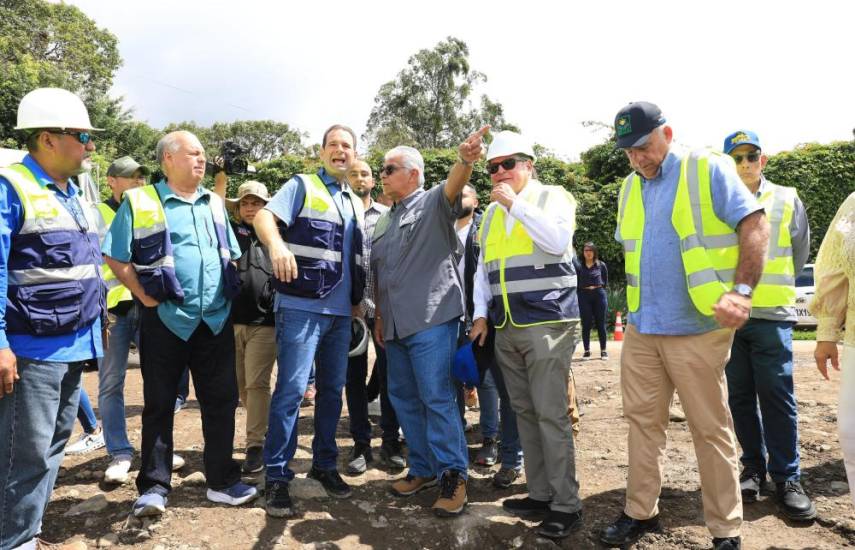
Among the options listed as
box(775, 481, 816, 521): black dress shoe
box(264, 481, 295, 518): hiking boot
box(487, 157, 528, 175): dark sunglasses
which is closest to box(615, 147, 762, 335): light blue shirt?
box(487, 157, 528, 175): dark sunglasses

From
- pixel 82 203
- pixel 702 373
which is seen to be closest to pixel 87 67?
pixel 82 203

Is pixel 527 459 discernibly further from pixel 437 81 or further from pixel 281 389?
pixel 437 81

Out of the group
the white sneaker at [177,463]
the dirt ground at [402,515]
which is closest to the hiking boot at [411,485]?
the dirt ground at [402,515]

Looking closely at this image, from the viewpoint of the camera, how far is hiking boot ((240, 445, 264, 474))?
4.24 meters

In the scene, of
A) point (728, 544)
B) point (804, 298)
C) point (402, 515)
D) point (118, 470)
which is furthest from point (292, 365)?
point (804, 298)

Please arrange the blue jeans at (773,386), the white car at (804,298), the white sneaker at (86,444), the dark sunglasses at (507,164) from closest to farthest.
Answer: the dark sunglasses at (507,164), the blue jeans at (773,386), the white sneaker at (86,444), the white car at (804,298)

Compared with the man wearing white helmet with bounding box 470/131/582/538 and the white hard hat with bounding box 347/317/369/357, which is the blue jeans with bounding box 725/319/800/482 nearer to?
the man wearing white helmet with bounding box 470/131/582/538

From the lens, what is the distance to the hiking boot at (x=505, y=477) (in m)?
4.03

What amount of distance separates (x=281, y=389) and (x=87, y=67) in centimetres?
3406

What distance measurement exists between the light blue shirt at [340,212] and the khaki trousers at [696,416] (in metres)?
1.79

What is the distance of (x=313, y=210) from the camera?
146 inches

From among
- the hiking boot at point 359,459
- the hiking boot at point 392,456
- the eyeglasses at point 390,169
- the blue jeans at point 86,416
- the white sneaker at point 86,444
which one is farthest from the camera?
the blue jeans at point 86,416

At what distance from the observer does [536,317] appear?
3.37 metres

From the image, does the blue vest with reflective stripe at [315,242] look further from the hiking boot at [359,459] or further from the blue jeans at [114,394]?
the hiking boot at [359,459]
